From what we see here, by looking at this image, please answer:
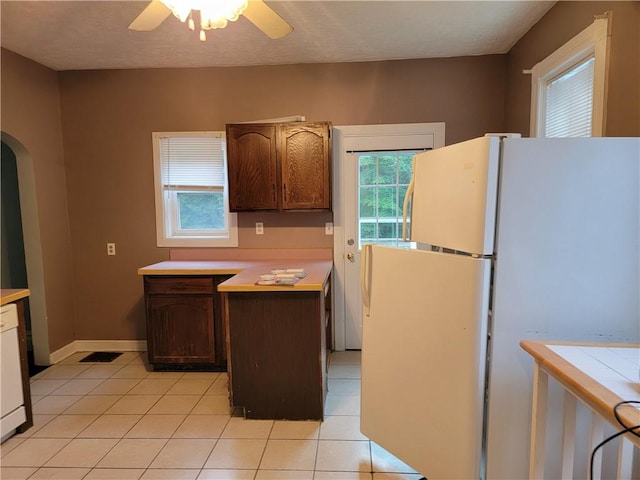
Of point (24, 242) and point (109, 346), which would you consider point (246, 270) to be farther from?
point (24, 242)

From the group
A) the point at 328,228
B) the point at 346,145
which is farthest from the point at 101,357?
the point at 346,145

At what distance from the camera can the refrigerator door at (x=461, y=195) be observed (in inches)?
57.1

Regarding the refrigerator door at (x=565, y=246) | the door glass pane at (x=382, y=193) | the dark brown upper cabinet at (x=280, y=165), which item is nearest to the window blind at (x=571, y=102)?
the refrigerator door at (x=565, y=246)

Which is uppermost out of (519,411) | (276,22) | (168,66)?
(168,66)

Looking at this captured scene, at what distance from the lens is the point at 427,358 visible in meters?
1.68

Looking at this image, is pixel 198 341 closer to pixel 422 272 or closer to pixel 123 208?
pixel 123 208

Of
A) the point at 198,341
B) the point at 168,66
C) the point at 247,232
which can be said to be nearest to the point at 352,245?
the point at 247,232

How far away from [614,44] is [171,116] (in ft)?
10.6

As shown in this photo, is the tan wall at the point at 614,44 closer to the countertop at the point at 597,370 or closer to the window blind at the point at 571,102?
the window blind at the point at 571,102

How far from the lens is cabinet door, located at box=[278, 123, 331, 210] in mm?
3055

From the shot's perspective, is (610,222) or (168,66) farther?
(168,66)

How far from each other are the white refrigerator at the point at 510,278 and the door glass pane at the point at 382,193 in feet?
5.42

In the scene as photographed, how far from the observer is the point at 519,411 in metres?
1.54

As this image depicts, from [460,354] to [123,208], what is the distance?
3219mm
